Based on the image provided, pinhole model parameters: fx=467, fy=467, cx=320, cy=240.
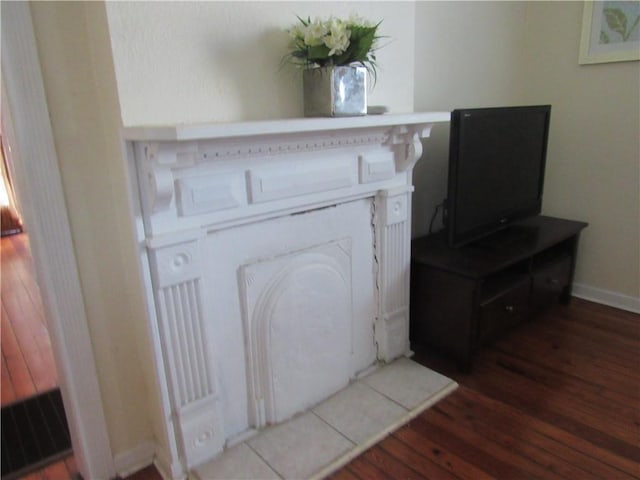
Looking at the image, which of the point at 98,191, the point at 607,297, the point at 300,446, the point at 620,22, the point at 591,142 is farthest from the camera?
the point at 607,297

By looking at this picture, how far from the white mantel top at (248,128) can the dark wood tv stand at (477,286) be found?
77 centimetres

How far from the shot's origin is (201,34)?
1440 mm

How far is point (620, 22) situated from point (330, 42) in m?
1.99

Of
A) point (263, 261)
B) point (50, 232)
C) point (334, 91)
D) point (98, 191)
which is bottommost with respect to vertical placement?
point (263, 261)

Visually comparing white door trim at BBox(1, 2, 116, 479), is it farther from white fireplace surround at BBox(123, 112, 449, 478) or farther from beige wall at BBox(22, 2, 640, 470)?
white fireplace surround at BBox(123, 112, 449, 478)

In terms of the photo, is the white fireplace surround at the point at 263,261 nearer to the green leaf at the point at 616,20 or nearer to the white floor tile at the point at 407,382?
the white floor tile at the point at 407,382

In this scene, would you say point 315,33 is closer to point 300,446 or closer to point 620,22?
point 300,446

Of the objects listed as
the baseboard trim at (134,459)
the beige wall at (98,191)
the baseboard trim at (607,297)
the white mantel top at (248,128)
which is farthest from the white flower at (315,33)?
the baseboard trim at (607,297)

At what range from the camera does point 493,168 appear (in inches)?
92.4

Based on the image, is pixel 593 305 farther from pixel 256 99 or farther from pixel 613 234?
pixel 256 99

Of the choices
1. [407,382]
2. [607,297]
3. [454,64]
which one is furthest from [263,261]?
[607,297]

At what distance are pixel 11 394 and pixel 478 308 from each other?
228 centimetres

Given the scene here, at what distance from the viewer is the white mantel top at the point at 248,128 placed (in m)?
1.18

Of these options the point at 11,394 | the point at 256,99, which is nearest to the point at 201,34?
the point at 256,99
